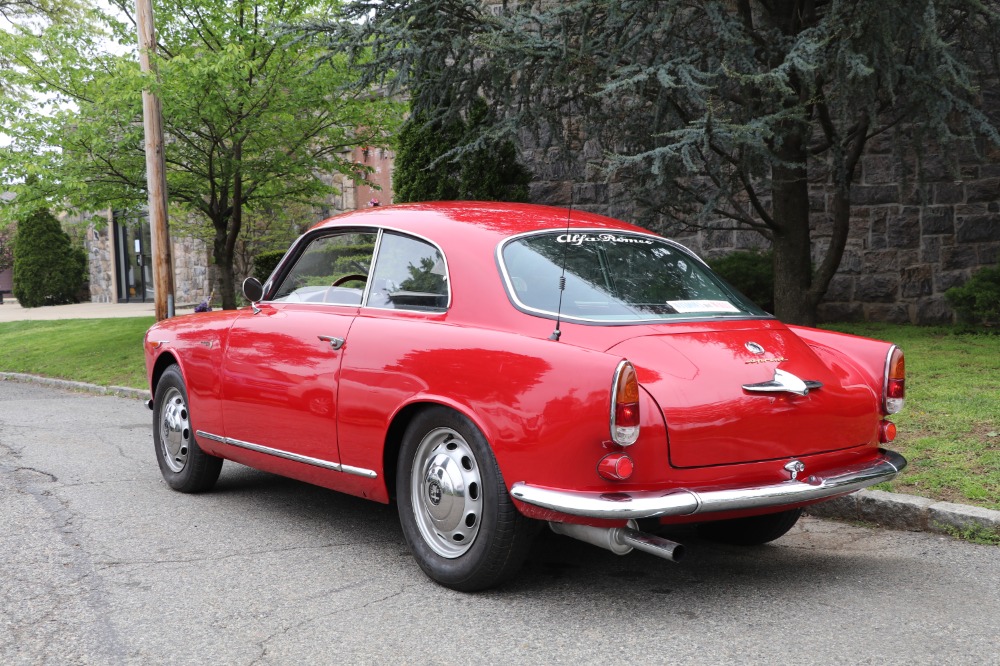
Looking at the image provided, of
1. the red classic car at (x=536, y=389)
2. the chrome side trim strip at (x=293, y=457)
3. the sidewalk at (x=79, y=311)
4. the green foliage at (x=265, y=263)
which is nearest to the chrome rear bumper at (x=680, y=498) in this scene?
the red classic car at (x=536, y=389)

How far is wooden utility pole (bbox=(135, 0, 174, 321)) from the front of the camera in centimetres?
1256

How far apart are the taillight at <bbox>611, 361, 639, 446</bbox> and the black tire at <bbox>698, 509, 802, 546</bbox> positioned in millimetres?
1454

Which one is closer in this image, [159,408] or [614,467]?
[614,467]

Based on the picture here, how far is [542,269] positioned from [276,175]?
1120 centimetres

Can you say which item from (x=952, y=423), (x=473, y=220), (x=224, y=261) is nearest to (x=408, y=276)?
(x=473, y=220)

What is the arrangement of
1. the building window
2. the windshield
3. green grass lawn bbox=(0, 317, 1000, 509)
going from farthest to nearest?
the building window → green grass lawn bbox=(0, 317, 1000, 509) → the windshield

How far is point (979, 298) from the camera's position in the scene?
10945 millimetres

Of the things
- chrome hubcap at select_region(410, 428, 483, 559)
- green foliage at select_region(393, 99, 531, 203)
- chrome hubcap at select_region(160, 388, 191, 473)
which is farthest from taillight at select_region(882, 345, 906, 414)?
green foliage at select_region(393, 99, 531, 203)

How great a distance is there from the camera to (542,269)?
4484 millimetres

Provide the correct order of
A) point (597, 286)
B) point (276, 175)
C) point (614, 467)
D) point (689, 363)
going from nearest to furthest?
point (614, 467) → point (689, 363) → point (597, 286) → point (276, 175)

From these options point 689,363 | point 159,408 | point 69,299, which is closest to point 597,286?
point 689,363

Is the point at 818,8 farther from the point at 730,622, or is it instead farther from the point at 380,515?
the point at 730,622

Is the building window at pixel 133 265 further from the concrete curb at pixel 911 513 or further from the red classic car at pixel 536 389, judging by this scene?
the concrete curb at pixel 911 513

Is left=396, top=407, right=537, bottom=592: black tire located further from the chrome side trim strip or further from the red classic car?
the chrome side trim strip
